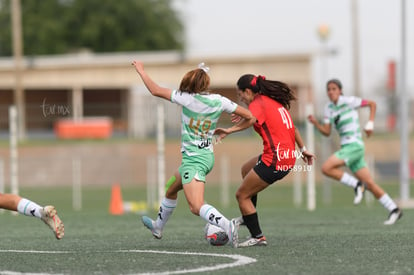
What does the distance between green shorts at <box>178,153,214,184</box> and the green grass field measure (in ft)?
2.30

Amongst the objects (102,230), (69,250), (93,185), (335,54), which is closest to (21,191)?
(93,185)

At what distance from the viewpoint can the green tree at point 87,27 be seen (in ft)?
237

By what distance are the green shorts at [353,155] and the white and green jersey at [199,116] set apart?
199 inches

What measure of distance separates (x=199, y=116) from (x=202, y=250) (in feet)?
4.25

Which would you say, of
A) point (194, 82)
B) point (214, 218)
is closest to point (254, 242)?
point (214, 218)

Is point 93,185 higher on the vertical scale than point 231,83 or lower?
lower

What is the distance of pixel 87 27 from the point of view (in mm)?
72750

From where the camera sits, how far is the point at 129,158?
36469 millimetres

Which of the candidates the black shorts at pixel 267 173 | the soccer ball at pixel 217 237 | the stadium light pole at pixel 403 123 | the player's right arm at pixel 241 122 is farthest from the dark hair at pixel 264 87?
the stadium light pole at pixel 403 123

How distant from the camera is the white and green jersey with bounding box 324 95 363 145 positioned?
47.1ft

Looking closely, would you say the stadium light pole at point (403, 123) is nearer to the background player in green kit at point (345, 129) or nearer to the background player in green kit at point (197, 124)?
the background player in green kit at point (345, 129)

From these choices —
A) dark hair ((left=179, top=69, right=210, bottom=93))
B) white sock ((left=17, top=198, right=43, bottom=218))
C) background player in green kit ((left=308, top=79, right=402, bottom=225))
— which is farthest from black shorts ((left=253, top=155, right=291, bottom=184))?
background player in green kit ((left=308, top=79, right=402, bottom=225))

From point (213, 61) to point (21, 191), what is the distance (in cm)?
2129

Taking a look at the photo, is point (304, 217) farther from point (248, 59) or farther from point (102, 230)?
point (248, 59)
